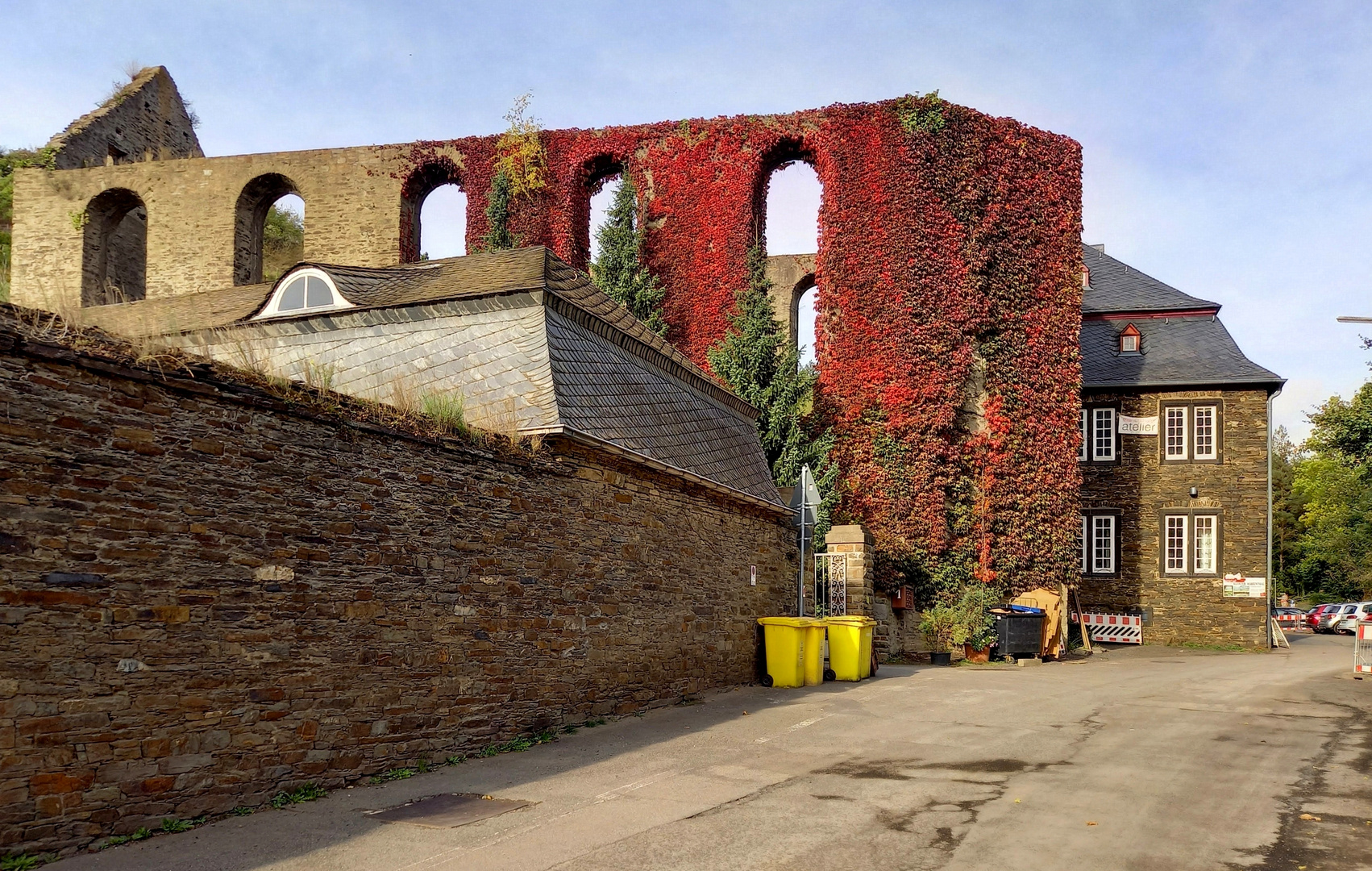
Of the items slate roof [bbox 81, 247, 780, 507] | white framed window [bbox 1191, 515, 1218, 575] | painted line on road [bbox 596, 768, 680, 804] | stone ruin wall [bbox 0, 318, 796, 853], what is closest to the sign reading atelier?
white framed window [bbox 1191, 515, 1218, 575]

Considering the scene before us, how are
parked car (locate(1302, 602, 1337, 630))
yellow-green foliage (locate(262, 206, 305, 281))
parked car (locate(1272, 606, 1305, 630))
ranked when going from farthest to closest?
parked car (locate(1302, 602, 1337, 630)) < parked car (locate(1272, 606, 1305, 630)) < yellow-green foliage (locate(262, 206, 305, 281))

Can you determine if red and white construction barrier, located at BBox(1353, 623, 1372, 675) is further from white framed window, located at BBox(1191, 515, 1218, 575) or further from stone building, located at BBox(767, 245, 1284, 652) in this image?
white framed window, located at BBox(1191, 515, 1218, 575)

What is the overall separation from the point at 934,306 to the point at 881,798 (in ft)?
58.3

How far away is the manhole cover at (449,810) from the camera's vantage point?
722 cm

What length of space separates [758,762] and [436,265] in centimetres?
850

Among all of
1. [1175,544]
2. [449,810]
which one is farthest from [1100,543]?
[449,810]

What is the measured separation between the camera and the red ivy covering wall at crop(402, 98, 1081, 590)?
2412 cm

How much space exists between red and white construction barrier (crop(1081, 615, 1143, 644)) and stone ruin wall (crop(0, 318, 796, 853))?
20734mm

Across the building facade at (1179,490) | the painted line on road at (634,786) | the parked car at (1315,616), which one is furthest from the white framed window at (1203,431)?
the painted line on road at (634,786)

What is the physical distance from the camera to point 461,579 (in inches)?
370

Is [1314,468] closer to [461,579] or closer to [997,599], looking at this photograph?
[997,599]

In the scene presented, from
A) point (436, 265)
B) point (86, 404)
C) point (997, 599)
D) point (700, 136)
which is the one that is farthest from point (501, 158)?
point (86, 404)

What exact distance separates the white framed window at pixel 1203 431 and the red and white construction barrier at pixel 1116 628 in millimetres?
4580

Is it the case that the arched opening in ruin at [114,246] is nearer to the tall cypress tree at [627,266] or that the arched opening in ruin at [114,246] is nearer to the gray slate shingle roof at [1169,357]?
the tall cypress tree at [627,266]
